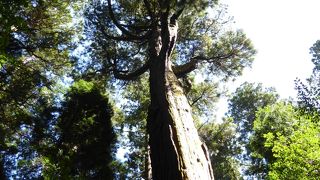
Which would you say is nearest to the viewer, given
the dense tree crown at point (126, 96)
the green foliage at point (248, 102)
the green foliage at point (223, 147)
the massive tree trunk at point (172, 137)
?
the massive tree trunk at point (172, 137)

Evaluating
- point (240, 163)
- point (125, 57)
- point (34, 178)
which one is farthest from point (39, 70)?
point (240, 163)

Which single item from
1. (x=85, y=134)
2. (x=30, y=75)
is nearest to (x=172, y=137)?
(x=85, y=134)

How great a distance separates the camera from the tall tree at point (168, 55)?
20.4 ft

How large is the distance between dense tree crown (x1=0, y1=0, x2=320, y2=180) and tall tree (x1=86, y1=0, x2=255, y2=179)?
41mm

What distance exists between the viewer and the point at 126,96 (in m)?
19.7

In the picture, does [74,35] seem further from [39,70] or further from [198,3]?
[198,3]

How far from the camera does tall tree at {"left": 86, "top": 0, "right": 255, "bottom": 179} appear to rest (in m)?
6.22

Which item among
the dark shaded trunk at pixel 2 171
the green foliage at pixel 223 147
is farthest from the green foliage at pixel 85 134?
the green foliage at pixel 223 147

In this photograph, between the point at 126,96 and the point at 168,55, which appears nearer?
the point at 168,55

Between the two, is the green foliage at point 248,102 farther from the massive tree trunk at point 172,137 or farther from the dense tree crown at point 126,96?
the massive tree trunk at point 172,137

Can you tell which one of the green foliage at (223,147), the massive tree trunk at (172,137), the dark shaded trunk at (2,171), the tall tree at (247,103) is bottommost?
the massive tree trunk at (172,137)

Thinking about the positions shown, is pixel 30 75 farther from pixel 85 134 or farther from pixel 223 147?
pixel 223 147

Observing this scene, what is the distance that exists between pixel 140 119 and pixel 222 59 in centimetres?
578

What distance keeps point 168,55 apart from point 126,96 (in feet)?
32.2
